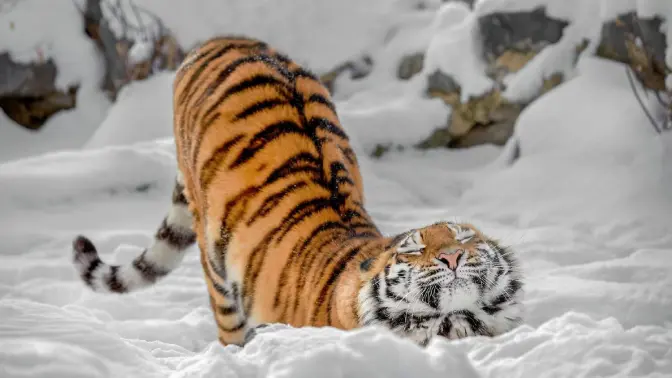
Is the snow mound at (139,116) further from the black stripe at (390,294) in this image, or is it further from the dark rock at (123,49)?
the black stripe at (390,294)

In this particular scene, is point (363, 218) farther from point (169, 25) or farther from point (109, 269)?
point (169, 25)

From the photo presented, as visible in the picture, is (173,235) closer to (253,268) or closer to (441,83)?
(253,268)

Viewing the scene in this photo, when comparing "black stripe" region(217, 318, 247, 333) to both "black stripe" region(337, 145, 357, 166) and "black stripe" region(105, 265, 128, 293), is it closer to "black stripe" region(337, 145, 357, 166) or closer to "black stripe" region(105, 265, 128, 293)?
"black stripe" region(105, 265, 128, 293)

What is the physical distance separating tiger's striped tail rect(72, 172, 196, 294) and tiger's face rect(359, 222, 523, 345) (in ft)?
3.64

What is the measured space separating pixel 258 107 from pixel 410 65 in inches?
156

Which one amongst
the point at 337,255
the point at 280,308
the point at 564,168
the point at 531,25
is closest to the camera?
the point at 337,255

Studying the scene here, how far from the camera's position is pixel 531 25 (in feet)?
14.8

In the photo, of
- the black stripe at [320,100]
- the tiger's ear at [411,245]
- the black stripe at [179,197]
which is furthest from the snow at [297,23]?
the tiger's ear at [411,245]

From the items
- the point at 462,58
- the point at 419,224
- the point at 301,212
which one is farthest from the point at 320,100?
the point at 462,58

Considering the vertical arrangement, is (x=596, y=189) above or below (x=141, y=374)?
below

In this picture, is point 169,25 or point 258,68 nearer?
point 258,68

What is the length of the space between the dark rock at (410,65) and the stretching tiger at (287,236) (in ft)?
11.6

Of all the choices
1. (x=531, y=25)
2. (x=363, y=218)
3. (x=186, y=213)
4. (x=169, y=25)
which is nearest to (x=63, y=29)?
(x=169, y=25)

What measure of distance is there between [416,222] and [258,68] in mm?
1629
